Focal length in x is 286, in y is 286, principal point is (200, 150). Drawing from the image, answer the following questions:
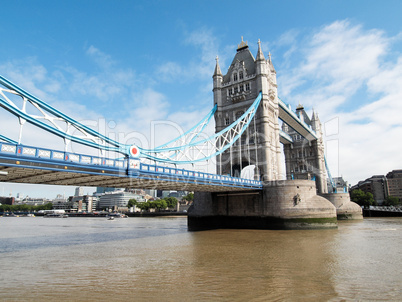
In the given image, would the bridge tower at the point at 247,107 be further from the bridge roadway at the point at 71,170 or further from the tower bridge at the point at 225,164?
the bridge roadway at the point at 71,170

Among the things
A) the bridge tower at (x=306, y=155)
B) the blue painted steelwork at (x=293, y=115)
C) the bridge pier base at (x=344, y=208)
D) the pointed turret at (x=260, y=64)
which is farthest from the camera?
the bridge tower at (x=306, y=155)

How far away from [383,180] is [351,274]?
109221mm

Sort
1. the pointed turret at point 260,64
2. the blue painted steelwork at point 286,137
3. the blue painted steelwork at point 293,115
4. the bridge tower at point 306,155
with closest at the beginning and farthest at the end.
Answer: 1. the pointed turret at point 260,64
2. the blue painted steelwork at point 293,115
3. the blue painted steelwork at point 286,137
4. the bridge tower at point 306,155

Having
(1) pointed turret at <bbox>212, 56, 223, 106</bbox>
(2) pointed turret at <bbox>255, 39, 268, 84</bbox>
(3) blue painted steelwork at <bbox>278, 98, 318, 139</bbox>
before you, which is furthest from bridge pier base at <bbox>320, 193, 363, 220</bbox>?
(1) pointed turret at <bbox>212, 56, 223, 106</bbox>

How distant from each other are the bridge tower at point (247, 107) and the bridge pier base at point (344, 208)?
1499 cm

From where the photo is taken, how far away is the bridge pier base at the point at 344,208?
43.9 m

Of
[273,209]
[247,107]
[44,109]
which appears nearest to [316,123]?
[247,107]

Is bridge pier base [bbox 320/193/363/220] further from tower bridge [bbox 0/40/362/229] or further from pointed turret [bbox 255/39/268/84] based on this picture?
pointed turret [bbox 255/39/268/84]

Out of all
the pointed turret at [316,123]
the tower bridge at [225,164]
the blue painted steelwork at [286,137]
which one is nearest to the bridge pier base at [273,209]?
the tower bridge at [225,164]

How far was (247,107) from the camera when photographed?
1455 inches

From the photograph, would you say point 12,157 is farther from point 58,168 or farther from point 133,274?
point 133,274

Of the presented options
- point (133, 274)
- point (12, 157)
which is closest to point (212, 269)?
point (133, 274)

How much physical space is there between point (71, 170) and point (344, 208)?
42405 millimetres

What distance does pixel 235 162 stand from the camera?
3691 centimetres
